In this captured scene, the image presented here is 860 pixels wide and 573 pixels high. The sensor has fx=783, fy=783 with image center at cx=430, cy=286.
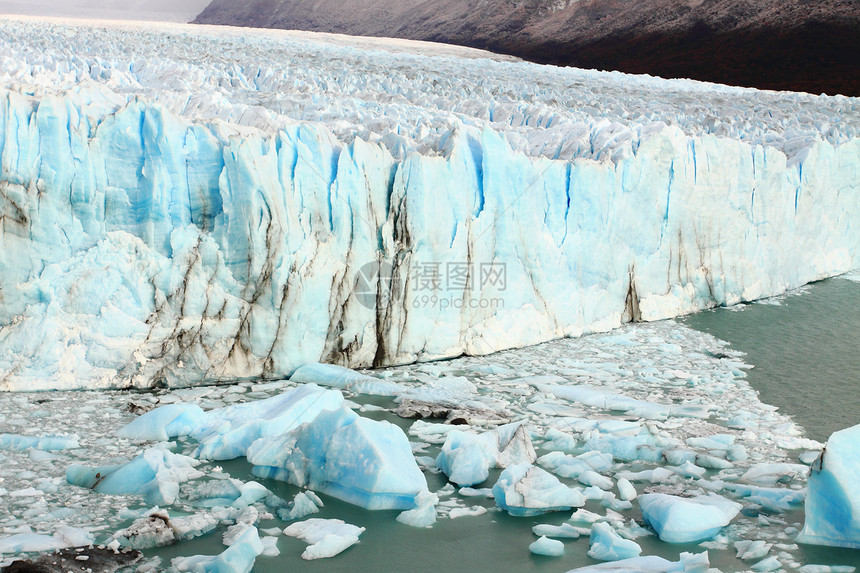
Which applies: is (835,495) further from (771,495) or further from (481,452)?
(481,452)

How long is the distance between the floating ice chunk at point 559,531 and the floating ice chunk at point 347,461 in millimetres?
480

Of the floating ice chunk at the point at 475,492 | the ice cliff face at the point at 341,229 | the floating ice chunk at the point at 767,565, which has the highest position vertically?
the ice cliff face at the point at 341,229

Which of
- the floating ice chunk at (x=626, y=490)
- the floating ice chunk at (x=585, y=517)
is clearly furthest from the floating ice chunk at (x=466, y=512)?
the floating ice chunk at (x=626, y=490)

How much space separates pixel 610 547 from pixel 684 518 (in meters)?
0.32

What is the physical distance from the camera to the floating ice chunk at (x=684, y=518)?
2758 mm

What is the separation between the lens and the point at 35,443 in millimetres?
3295

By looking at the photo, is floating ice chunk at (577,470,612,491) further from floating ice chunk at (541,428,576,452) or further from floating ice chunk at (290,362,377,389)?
floating ice chunk at (290,362,377,389)

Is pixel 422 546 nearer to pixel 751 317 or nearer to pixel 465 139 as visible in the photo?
pixel 465 139

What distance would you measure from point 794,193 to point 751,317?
1.37 meters

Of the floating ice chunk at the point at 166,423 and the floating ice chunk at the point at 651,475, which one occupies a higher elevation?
the floating ice chunk at the point at 166,423

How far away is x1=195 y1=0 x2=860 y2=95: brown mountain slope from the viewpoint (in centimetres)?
1591

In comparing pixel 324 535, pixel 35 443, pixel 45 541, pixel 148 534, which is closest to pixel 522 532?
pixel 324 535

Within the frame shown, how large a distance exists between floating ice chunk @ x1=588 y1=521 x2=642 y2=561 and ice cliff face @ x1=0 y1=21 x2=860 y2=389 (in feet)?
7.24

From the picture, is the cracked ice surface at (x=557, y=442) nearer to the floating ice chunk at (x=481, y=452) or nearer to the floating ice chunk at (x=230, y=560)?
the floating ice chunk at (x=481, y=452)
